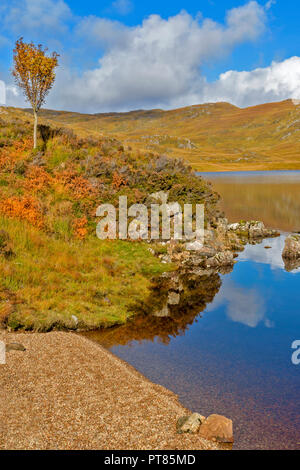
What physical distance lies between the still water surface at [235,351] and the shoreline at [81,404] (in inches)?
39.7

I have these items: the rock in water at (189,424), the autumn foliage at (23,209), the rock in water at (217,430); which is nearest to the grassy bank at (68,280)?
the autumn foliage at (23,209)

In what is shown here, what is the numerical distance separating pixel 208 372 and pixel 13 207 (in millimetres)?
14868

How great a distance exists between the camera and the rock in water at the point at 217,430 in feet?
24.4

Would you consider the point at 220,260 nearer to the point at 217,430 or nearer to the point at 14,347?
the point at 14,347

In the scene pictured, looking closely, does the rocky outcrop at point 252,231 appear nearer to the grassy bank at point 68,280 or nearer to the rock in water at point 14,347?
the grassy bank at point 68,280

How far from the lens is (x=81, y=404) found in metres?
8.14

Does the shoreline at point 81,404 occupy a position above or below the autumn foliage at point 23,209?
below

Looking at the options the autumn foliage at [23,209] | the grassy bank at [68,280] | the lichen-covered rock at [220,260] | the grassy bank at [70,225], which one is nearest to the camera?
the grassy bank at [68,280]

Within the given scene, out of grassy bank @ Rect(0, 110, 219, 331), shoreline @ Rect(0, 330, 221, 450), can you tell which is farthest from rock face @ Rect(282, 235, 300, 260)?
shoreline @ Rect(0, 330, 221, 450)

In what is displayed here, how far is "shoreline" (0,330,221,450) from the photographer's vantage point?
22.7 ft

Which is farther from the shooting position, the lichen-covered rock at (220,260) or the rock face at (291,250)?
the rock face at (291,250)

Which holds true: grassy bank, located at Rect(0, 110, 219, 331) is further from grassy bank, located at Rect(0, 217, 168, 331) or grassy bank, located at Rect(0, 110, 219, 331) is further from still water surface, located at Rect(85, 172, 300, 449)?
still water surface, located at Rect(85, 172, 300, 449)

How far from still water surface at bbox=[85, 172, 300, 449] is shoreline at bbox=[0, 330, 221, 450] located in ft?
3.31
